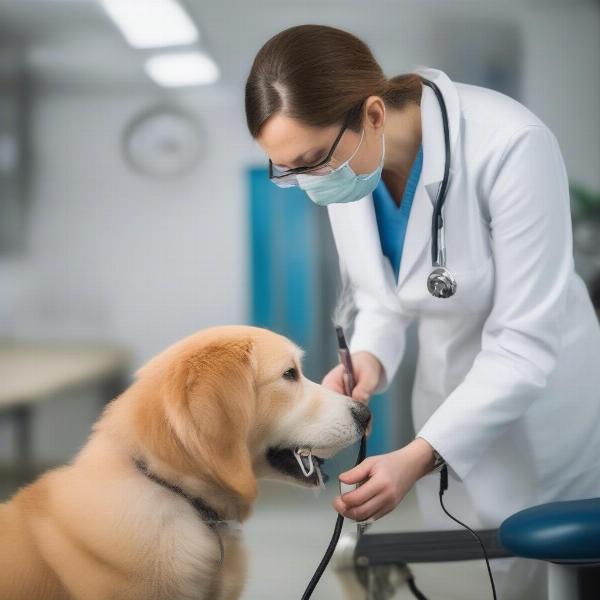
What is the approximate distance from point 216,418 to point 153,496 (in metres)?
0.14

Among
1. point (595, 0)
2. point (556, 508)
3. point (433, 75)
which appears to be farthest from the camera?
point (595, 0)

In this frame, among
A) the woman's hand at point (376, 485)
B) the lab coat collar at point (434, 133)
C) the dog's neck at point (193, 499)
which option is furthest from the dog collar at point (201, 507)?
the lab coat collar at point (434, 133)

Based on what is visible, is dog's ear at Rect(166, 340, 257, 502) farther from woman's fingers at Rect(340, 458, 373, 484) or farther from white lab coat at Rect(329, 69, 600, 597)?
white lab coat at Rect(329, 69, 600, 597)

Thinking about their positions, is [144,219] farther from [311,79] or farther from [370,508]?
[370,508]

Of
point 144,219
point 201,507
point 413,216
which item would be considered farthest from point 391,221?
point 144,219

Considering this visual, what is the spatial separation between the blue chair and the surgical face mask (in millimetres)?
540

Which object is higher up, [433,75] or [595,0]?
[595,0]

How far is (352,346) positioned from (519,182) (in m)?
0.47

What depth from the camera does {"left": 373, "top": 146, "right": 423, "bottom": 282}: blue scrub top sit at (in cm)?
137

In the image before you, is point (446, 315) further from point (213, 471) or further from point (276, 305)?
point (276, 305)

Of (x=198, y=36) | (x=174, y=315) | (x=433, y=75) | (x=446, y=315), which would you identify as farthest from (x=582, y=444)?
(x=198, y=36)

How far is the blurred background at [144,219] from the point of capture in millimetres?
2141

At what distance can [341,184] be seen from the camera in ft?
4.01

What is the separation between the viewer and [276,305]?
2.16m
